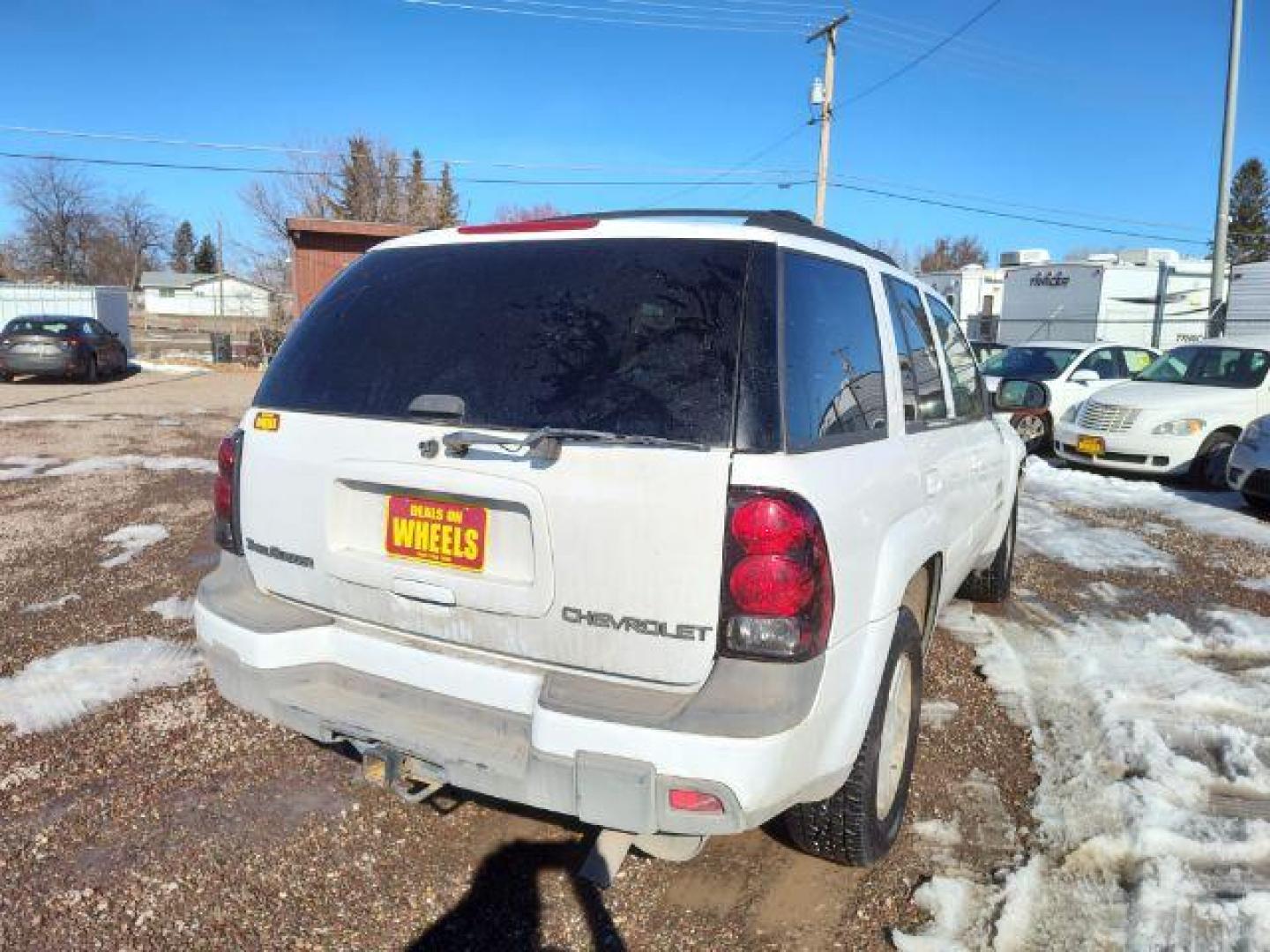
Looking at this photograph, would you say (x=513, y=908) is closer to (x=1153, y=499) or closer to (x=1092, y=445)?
(x=1153, y=499)

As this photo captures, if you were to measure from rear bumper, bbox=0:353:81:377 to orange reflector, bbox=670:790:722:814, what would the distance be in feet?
67.8

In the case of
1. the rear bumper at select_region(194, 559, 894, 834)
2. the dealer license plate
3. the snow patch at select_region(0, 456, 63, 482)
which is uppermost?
the dealer license plate

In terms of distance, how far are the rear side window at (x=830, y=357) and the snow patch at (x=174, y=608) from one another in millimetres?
3810

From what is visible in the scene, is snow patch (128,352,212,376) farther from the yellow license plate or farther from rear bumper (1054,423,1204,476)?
rear bumper (1054,423,1204,476)

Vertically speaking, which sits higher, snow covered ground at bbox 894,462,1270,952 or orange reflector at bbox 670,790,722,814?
orange reflector at bbox 670,790,722,814

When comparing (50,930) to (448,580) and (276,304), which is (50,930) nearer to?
(448,580)

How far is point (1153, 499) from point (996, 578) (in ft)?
16.7

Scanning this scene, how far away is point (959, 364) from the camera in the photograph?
4.15 metres

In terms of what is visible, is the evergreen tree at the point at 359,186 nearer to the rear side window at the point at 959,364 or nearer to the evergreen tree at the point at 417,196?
the evergreen tree at the point at 417,196

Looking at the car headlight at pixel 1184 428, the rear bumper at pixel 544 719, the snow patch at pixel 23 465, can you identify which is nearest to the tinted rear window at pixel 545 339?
the rear bumper at pixel 544 719

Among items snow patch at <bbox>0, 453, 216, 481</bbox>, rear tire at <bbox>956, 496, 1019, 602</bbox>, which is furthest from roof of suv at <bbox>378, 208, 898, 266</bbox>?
snow patch at <bbox>0, 453, 216, 481</bbox>

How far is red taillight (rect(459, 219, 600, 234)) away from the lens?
2.59m

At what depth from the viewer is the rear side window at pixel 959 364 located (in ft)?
12.8

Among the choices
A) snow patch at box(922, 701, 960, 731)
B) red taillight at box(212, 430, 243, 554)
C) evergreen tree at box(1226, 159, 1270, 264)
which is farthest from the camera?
evergreen tree at box(1226, 159, 1270, 264)
